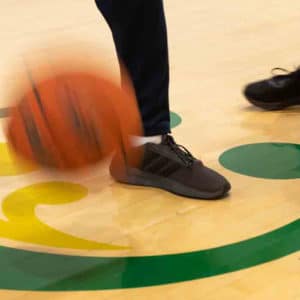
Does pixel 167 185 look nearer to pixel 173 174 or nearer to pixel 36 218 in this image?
pixel 173 174

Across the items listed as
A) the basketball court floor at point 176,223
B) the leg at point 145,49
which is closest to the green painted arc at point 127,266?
the basketball court floor at point 176,223

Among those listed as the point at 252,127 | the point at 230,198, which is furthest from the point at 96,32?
the point at 230,198

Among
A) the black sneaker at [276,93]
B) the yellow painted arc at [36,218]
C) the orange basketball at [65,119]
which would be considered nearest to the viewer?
the orange basketball at [65,119]

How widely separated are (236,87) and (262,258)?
3.47ft

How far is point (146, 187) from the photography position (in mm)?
1445

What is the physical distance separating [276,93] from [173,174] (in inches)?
24.1

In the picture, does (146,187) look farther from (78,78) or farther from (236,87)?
(236,87)

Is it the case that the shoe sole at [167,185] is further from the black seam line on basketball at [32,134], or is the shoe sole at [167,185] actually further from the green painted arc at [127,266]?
the black seam line on basketball at [32,134]

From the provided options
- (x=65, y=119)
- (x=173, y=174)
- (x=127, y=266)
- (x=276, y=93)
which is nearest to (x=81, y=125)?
(x=65, y=119)

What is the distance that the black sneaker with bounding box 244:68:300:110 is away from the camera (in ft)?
6.27

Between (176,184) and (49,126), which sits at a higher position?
(49,126)

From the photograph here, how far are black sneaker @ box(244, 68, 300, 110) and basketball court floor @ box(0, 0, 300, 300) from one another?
0.03 meters

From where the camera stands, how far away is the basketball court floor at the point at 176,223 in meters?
1.08

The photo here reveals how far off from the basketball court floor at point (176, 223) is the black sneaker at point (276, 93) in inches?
1.3
